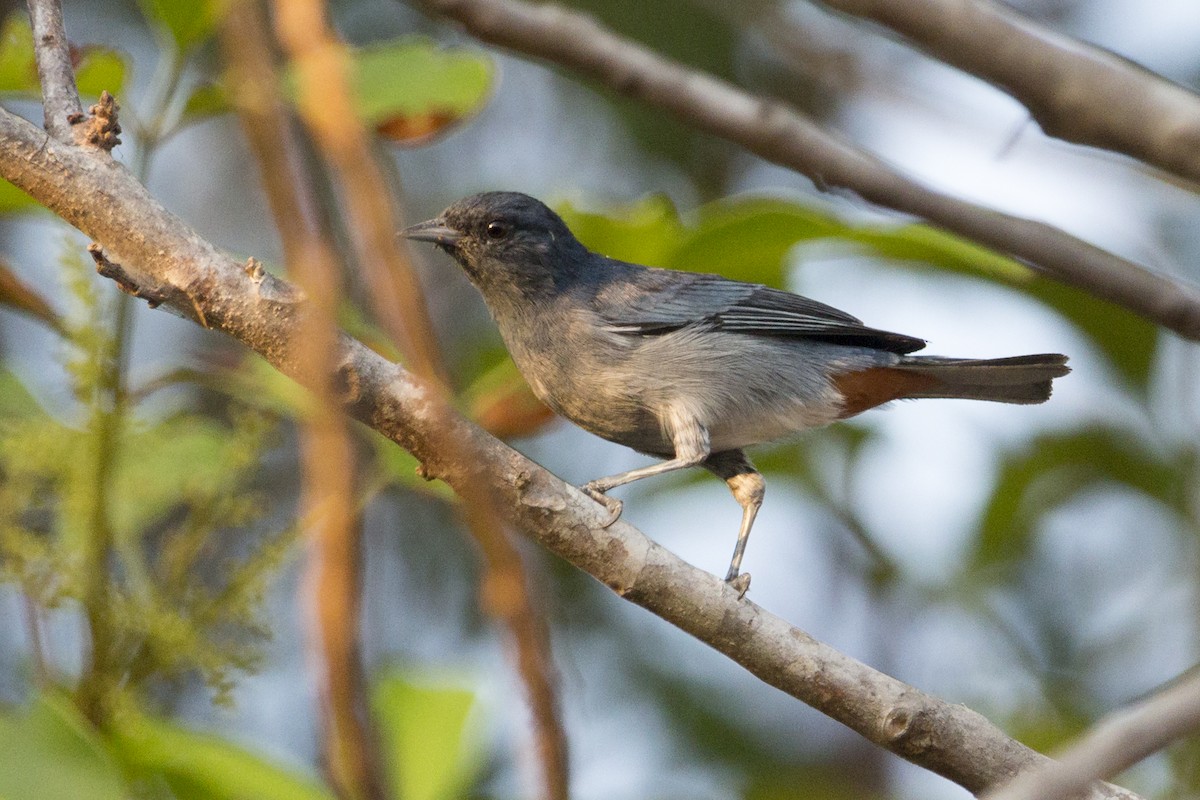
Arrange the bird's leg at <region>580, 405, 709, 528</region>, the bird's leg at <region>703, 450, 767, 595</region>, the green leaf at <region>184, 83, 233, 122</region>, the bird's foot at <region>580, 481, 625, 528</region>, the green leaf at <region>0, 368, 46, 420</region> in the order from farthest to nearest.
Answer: the bird's leg at <region>703, 450, 767, 595</region>, the bird's leg at <region>580, 405, 709, 528</region>, the green leaf at <region>0, 368, 46, 420</region>, the green leaf at <region>184, 83, 233, 122</region>, the bird's foot at <region>580, 481, 625, 528</region>

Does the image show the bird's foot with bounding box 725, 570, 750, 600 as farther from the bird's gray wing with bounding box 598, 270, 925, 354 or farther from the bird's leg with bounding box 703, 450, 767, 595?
the bird's gray wing with bounding box 598, 270, 925, 354

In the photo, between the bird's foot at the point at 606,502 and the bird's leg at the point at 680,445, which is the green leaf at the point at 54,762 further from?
the bird's leg at the point at 680,445

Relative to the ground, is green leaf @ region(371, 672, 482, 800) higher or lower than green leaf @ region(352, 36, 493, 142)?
lower

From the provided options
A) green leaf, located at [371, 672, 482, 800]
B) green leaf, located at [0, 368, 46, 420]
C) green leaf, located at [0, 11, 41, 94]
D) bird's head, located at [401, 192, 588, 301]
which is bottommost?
green leaf, located at [371, 672, 482, 800]

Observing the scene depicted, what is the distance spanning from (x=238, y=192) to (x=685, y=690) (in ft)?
14.9

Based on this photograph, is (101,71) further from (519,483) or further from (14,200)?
(519,483)

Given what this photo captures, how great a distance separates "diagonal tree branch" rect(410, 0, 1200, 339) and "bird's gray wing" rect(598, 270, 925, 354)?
1.53 m

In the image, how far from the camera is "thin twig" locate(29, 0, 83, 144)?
2492 millimetres

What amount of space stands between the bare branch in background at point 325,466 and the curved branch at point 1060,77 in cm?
100

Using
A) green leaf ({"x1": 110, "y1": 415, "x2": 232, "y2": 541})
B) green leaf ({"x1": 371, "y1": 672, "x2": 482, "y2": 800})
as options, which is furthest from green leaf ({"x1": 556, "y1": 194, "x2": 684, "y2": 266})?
green leaf ({"x1": 371, "y1": 672, "x2": 482, "y2": 800})

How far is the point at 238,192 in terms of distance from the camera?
8352mm

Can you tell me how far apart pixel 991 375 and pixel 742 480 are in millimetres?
946

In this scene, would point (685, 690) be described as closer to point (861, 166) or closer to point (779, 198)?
point (779, 198)

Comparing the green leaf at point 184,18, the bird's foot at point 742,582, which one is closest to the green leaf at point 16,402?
the green leaf at point 184,18
